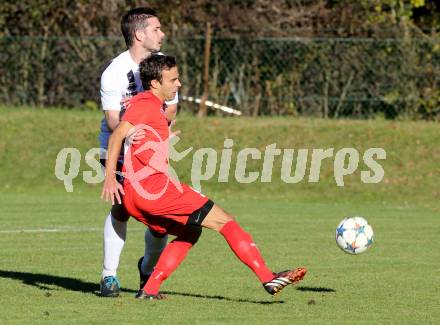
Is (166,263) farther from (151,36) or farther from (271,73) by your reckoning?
(271,73)

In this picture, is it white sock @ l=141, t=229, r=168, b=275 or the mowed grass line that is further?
white sock @ l=141, t=229, r=168, b=275

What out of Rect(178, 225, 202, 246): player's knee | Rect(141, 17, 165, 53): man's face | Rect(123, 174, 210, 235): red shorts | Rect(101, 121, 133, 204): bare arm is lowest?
Rect(178, 225, 202, 246): player's knee

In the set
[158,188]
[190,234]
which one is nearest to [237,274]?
[190,234]

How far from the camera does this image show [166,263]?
9000mm

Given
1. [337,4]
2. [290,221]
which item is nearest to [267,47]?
[337,4]

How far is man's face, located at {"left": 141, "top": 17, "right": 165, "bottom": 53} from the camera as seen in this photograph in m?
9.43

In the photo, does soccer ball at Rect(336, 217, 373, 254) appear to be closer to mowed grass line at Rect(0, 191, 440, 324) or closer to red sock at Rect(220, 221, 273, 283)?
mowed grass line at Rect(0, 191, 440, 324)

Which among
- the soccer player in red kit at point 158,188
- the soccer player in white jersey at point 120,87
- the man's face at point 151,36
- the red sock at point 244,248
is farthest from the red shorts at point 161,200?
the man's face at point 151,36

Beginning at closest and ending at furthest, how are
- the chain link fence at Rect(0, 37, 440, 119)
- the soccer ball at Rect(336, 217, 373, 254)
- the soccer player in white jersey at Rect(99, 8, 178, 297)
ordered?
the soccer player in white jersey at Rect(99, 8, 178, 297), the soccer ball at Rect(336, 217, 373, 254), the chain link fence at Rect(0, 37, 440, 119)

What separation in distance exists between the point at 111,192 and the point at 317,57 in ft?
53.9

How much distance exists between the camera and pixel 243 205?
19.1m

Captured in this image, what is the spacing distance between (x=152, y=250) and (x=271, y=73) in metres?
15.4

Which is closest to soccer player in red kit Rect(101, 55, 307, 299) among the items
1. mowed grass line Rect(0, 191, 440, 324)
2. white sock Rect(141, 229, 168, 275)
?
mowed grass line Rect(0, 191, 440, 324)

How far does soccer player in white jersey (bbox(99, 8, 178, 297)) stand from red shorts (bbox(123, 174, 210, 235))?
24.3 inches
